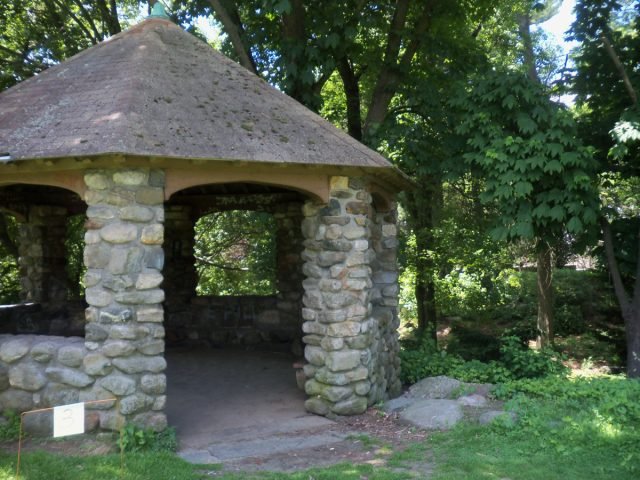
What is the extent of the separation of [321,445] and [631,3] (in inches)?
359

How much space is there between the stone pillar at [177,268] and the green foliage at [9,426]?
185 inches

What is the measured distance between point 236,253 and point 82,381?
1237cm

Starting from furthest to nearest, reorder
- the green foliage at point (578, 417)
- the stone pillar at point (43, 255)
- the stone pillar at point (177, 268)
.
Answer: the stone pillar at point (177, 268) < the stone pillar at point (43, 255) < the green foliage at point (578, 417)

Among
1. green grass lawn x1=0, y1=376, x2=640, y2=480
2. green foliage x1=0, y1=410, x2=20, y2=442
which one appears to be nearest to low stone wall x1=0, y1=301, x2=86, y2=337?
green foliage x1=0, y1=410, x2=20, y2=442

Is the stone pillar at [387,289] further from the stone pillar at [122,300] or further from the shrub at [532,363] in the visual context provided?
the stone pillar at [122,300]

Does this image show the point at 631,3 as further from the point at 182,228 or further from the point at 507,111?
the point at 182,228

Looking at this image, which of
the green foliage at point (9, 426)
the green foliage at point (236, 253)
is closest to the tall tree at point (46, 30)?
the green foliage at point (236, 253)

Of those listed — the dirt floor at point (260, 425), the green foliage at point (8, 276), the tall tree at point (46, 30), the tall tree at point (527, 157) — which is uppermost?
the tall tree at point (46, 30)

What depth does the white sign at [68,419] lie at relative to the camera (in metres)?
3.98

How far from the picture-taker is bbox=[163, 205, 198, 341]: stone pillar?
406 inches

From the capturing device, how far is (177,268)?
10422 mm

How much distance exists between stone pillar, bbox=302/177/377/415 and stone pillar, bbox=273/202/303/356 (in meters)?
3.08

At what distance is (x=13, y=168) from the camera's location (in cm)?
564

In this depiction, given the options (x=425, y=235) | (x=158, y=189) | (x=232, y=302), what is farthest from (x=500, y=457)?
(x=425, y=235)
